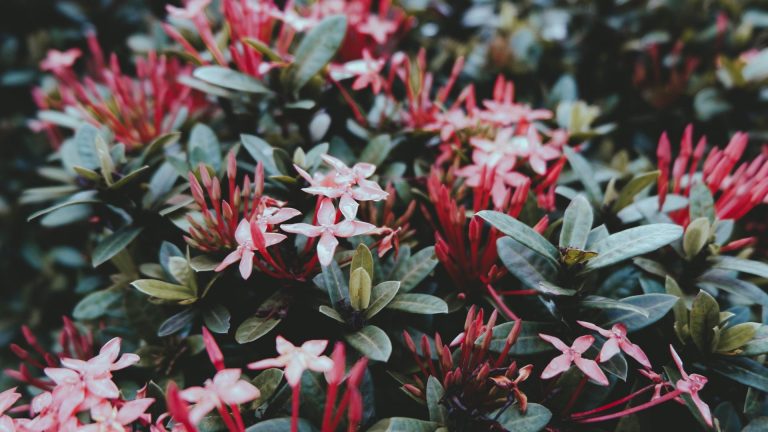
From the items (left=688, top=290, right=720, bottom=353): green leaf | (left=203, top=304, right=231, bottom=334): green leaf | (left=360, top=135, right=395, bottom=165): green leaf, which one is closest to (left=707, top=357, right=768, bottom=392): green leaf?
(left=688, top=290, right=720, bottom=353): green leaf

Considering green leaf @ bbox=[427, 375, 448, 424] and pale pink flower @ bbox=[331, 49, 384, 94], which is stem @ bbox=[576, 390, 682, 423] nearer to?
green leaf @ bbox=[427, 375, 448, 424]

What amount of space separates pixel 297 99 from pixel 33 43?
1352 millimetres

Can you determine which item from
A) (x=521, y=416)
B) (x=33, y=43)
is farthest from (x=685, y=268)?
(x=33, y=43)

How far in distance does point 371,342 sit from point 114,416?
0.39m

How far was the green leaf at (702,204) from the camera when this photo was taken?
1.13 meters

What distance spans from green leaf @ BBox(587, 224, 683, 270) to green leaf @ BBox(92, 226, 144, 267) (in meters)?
0.91

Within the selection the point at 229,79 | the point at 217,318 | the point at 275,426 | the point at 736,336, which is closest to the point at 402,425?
the point at 275,426

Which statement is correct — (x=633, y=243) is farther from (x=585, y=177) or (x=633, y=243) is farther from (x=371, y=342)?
(x=371, y=342)

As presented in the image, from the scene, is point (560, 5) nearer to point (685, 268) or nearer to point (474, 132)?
point (474, 132)

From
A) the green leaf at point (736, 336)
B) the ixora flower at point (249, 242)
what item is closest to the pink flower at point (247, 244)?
the ixora flower at point (249, 242)

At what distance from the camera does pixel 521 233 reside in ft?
3.05

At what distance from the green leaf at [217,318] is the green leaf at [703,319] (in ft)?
2.74

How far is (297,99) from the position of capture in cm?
132

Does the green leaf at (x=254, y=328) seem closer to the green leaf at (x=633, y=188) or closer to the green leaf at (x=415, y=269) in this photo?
the green leaf at (x=415, y=269)
